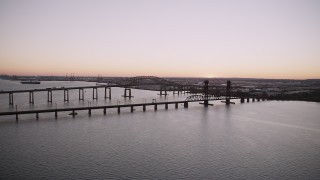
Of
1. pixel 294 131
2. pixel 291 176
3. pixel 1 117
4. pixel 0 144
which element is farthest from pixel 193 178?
pixel 1 117

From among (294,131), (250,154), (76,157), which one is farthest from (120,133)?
(294,131)

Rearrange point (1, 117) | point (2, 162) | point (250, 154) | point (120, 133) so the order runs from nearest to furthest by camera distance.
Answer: point (2, 162), point (250, 154), point (120, 133), point (1, 117)

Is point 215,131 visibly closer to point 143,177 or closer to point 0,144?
point 143,177

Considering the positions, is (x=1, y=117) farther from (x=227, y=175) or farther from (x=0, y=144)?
(x=227, y=175)

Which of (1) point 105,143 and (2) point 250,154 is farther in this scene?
(1) point 105,143

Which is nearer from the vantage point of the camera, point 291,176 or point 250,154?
point 291,176

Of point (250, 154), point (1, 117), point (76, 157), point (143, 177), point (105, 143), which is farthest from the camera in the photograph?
point (1, 117)
